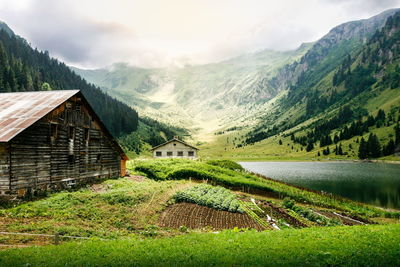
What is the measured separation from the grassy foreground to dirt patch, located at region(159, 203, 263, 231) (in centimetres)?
779

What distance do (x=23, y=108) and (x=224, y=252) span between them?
Result: 2799cm

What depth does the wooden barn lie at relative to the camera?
25.7 metres

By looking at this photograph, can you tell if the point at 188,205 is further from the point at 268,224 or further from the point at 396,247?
the point at 396,247

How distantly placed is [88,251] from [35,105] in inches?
946

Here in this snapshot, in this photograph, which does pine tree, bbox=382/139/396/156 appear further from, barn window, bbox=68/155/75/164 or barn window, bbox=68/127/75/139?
barn window, bbox=68/127/75/139

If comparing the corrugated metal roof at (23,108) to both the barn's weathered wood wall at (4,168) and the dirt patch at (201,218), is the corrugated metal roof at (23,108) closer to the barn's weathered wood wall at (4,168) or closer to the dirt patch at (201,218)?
the barn's weathered wood wall at (4,168)

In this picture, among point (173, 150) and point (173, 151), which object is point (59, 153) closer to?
point (173, 151)

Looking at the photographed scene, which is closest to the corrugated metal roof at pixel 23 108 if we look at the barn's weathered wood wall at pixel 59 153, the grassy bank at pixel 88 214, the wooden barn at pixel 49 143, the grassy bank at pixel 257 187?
the wooden barn at pixel 49 143

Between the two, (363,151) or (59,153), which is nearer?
(59,153)

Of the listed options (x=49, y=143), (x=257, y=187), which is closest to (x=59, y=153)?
(x=49, y=143)

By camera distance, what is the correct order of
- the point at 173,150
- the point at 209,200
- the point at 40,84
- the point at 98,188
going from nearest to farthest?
1. the point at 209,200
2. the point at 98,188
3. the point at 173,150
4. the point at 40,84

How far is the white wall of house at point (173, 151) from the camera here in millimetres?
91000

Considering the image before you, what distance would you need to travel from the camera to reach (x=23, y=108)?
101 feet

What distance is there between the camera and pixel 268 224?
2667 centimetres
